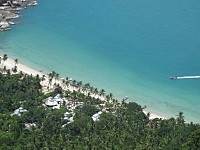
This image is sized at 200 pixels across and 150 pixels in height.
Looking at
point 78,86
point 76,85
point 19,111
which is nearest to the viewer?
point 19,111

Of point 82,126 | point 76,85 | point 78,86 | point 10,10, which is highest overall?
point 10,10

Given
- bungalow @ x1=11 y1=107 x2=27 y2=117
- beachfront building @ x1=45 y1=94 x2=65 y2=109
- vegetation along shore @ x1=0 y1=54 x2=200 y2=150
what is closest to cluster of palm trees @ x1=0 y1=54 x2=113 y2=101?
vegetation along shore @ x1=0 y1=54 x2=200 y2=150

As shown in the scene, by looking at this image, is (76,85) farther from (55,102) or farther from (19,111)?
(19,111)

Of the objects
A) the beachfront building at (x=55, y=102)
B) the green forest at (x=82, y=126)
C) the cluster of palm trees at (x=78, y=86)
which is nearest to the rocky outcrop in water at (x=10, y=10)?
the cluster of palm trees at (x=78, y=86)

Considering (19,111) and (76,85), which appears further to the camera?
(76,85)

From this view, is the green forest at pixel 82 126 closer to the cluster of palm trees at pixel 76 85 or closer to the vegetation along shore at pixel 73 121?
the vegetation along shore at pixel 73 121

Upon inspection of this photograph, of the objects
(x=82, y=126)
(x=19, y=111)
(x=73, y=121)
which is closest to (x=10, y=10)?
(x=19, y=111)

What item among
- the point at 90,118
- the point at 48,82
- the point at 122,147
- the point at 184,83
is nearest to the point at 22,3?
the point at 48,82
